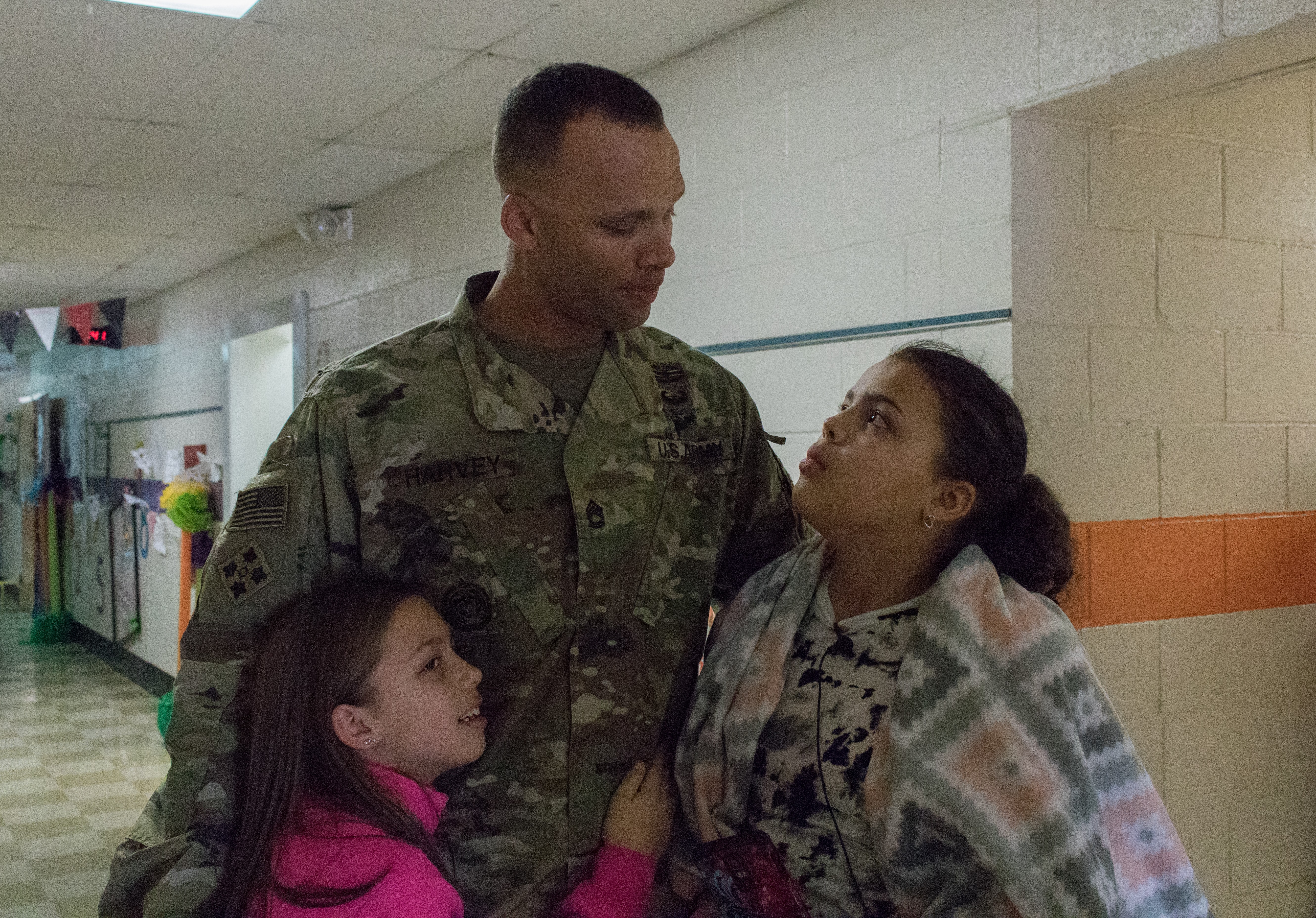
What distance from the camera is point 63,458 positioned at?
428 inches

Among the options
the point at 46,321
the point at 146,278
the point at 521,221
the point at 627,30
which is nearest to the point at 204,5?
the point at 627,30

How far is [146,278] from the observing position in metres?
7.47

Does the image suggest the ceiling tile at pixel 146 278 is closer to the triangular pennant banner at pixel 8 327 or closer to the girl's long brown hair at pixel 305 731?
the triangular pennant banner at pixel 8 327

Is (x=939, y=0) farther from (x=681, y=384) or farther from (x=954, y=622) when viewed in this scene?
(x=954, y=622)

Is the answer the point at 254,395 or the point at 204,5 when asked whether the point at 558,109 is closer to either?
the point at 204,5

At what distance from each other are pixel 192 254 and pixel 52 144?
2380 mm

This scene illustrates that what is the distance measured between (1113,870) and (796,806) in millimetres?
341

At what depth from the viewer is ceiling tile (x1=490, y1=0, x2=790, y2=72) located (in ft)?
9.61

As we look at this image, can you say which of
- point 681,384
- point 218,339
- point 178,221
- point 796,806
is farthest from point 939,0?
point 218,339

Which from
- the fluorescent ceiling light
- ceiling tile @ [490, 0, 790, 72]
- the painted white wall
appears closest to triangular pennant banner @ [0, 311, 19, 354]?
the painted white wall

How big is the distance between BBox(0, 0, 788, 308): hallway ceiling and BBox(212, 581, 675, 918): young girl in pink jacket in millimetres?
1938

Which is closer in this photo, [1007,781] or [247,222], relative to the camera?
[1007,781]

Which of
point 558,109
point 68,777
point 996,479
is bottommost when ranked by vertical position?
point 68,777

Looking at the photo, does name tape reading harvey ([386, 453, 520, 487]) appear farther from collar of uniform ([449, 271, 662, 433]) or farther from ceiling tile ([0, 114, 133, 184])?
ceiling tile ([0, 114, 133, 184])
